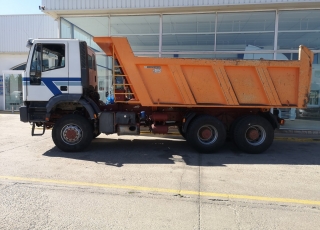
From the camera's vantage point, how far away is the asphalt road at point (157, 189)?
3.28 meters

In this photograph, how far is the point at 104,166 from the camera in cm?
559

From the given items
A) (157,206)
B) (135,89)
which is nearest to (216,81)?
(135,89)

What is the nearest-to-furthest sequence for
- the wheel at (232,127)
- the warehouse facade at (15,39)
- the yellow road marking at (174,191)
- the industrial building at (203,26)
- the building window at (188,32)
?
the yellow road marking at (174,191) → the wheel at (232,127) → the industrial building at (203,26) → the building window at (188,32) → the warehouse facade at (15,39)

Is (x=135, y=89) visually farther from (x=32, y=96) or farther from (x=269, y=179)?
(x=269, y=179)

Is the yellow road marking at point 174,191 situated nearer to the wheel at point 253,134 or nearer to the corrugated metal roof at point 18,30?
the wheel at point 253,134

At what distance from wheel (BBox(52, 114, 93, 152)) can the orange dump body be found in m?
1.54

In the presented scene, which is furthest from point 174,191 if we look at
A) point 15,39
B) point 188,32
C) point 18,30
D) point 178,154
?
point 18,30

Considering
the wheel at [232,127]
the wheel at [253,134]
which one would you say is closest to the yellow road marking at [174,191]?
the wheel at [253,134]

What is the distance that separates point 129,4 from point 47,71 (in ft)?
15.7

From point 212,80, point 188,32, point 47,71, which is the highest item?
point 188,32

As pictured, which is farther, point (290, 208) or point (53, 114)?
point (53, 114)

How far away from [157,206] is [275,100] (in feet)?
14.8

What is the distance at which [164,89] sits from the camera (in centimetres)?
657

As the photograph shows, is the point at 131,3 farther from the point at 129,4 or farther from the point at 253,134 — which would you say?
the point at 253,134
